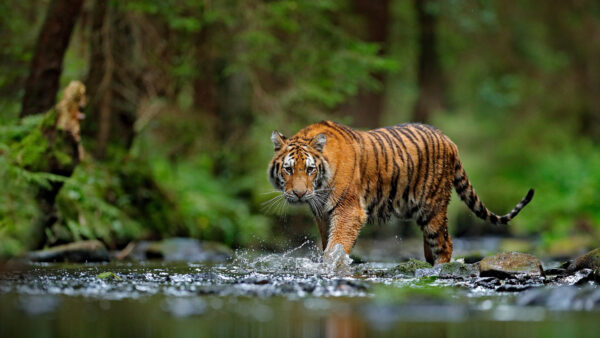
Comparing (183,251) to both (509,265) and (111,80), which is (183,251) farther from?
(509,265)

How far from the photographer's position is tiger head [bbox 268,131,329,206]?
7.31 meters

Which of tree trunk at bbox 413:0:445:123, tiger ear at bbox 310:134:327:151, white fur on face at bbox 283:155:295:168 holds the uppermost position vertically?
tree trunk at bbox 413:0:445:123

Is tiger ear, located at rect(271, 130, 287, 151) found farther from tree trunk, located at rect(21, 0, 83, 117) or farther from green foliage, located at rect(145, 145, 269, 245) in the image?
green foliage, located at rect(145, 145, 269, 245)

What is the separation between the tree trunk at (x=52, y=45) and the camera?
9984mm

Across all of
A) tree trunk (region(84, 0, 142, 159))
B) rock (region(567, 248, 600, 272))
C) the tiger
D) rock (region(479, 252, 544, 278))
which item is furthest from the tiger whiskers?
rock (region(567, 248, 600, 272))

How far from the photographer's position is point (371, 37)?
19.2 m

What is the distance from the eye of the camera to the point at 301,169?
736cm

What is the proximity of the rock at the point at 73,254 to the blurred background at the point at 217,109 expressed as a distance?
267 mm

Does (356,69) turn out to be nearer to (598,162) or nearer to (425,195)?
(425,195)

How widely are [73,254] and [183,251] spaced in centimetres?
217

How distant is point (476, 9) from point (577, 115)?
301 inches

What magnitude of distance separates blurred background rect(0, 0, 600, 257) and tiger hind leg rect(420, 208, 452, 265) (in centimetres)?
274

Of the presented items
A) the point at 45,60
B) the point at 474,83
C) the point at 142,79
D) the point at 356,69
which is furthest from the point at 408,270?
the point at 474,83

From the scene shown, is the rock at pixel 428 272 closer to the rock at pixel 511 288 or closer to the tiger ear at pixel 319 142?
the rock at pixel 511 288
